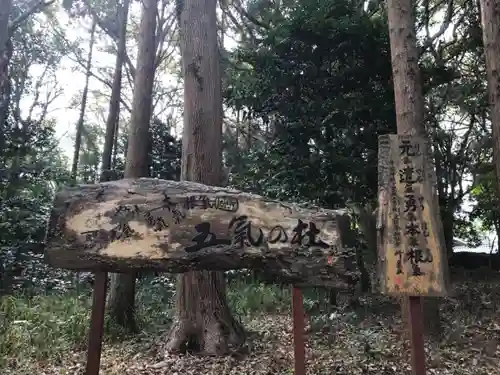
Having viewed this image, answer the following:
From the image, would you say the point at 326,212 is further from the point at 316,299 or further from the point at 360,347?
the point at 316,299

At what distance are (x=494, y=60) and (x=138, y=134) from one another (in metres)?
5.21

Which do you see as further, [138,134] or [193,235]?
[138,134]

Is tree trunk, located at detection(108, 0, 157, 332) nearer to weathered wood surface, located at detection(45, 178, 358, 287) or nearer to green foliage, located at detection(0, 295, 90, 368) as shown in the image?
green foliage, located at detection(0, 295, 90, 368)

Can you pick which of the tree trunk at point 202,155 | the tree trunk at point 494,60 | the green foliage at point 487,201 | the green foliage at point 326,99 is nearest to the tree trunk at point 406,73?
the tree trunk at point 494,60

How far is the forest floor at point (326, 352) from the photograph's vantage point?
5043 millimetres

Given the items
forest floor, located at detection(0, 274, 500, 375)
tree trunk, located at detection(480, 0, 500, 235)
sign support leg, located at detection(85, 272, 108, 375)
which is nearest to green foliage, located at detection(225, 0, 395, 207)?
forest floor, located at detection(0, 274, 500, 375)

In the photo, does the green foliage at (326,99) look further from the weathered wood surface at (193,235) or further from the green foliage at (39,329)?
the weathered wood surface at (193,235)

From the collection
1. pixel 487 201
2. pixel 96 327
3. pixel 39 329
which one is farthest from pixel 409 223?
pixel 487 201

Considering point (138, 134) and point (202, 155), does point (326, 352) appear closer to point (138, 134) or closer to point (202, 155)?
point (202, 155)

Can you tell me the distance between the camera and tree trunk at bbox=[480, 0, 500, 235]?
5539 millimetres

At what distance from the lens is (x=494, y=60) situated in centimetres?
564

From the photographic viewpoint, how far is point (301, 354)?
11.7 feet

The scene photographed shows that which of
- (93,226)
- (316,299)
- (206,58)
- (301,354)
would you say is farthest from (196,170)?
(316,299)

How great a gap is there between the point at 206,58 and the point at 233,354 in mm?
3775
